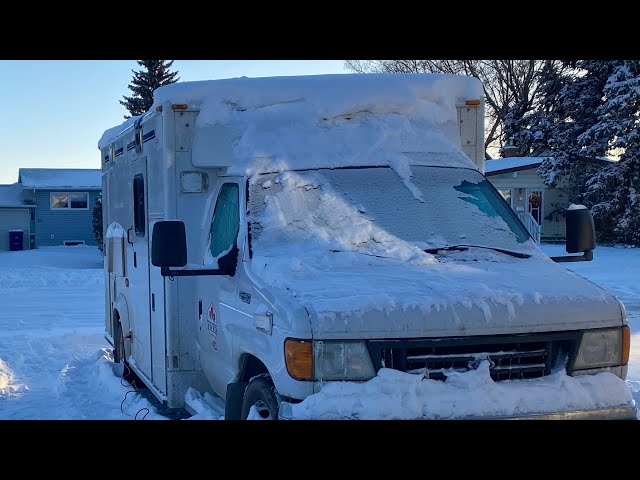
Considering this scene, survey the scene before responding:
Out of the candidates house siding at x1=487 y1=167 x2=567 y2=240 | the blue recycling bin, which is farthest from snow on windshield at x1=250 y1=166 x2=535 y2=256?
the blue recycling bin

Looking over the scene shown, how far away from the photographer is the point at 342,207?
16.2 feet

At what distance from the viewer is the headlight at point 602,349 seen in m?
4.10

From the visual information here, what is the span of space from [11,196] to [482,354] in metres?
40.1

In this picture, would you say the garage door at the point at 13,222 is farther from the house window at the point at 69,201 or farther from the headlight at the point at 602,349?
the headlight at the point at 602,349

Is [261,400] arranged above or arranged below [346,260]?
below

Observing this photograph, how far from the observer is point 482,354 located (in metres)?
3.96

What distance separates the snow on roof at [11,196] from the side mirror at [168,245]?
36.4 metres

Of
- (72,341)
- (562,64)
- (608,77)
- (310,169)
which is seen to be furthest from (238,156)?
(562,64)

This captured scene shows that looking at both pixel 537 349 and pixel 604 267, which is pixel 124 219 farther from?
pixel 604 267

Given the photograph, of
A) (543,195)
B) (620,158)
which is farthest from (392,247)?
(543,195)

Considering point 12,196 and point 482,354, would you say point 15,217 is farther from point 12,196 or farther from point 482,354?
point 482,354

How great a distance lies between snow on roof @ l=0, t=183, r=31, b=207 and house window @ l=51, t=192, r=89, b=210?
1548mm

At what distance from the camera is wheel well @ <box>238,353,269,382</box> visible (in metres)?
4.66
